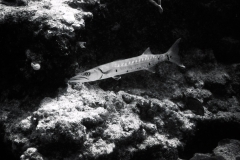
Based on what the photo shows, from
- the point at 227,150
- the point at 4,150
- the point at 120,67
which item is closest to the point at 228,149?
the point at 227,150

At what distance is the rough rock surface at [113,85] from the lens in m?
3.94

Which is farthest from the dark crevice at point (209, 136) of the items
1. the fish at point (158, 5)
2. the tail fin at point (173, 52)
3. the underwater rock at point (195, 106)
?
the fish at point (158, 5)

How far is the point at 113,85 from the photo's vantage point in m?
5.94

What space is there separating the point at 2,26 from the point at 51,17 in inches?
39.3

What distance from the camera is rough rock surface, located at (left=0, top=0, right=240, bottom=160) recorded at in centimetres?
394

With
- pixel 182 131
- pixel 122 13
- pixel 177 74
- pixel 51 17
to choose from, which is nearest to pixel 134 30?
pixel 122 13

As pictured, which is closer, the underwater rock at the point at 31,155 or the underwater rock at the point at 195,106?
the underwater rock at the point at 31,155

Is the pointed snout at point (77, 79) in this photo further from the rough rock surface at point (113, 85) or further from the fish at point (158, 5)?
the fish at point (158, 5)

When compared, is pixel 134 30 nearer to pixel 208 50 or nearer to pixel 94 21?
pixel 94 21

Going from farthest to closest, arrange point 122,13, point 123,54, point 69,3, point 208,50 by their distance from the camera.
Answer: point 208,50 < point 123,54 < point 122,13 < point 69,3

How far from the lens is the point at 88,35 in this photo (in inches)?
227

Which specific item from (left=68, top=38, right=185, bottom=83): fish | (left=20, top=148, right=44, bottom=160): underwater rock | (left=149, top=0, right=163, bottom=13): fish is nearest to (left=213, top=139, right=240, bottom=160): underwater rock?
(left=68, top=38, right=185, bottom=83): fish

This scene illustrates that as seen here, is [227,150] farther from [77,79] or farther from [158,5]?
[77,79]

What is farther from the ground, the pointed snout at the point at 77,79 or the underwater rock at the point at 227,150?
the pointed snout at the point at 77,79
